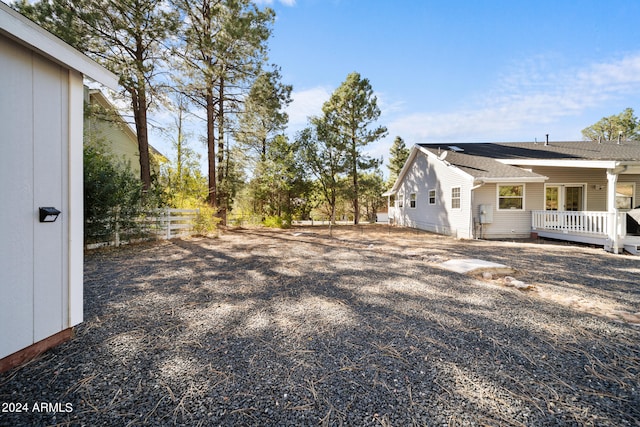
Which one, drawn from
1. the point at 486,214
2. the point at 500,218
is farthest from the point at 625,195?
the point at 486,214

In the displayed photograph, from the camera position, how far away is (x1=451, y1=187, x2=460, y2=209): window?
1041 cm

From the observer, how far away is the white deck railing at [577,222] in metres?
7.09

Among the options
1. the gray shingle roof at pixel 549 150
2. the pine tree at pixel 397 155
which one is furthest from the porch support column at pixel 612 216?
the pine tree at pixel 397 155

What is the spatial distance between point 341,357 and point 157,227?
8.64 meters

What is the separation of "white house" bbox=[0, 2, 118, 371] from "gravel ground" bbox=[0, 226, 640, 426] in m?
0.29

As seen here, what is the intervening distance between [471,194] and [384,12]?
25.6 feet

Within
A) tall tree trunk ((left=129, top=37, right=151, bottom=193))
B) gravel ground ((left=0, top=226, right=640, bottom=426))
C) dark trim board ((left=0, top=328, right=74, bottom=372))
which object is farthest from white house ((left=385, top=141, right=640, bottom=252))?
tall tree trunk ((left=129, top=37, right=151, bottom=193))

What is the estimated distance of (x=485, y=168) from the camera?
9.95 meters

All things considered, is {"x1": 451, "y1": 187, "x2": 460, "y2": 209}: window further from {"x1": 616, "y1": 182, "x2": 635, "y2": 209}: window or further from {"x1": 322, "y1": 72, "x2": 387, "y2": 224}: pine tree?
{"x1": 322, "y1": 72, "x2": 387, "y2": 224}: pine tree

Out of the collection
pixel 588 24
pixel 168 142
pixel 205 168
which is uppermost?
pixel 588 24

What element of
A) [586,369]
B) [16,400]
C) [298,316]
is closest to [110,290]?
[16,400]

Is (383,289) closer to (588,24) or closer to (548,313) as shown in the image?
(548,313)

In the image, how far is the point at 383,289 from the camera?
346 centimetres

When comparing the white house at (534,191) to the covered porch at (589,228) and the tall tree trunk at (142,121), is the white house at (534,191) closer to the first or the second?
the covered porch at (589,228)
